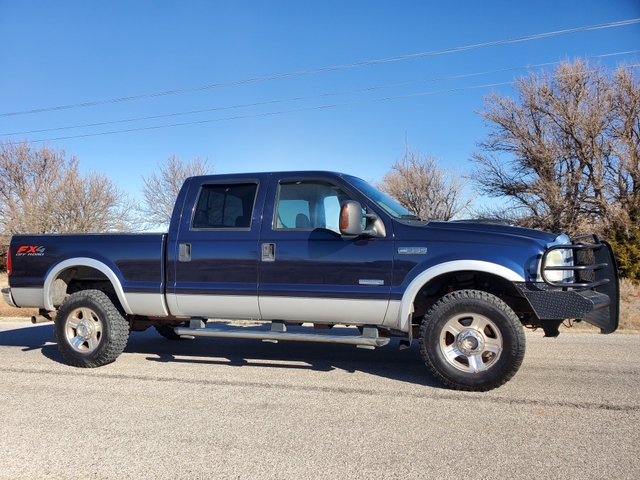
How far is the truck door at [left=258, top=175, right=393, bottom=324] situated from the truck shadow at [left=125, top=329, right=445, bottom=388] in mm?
732

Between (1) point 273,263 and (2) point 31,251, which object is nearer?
(1) point 273,263

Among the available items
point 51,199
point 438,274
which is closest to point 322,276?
point 438,274

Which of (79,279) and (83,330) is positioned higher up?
Answer: (79,279)

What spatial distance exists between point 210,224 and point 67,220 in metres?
30.3

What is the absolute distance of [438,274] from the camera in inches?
191

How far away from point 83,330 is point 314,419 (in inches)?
129

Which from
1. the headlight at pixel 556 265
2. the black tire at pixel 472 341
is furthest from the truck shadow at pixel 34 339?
the headlight at pixel 556 265

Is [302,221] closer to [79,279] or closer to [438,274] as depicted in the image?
[438,274]

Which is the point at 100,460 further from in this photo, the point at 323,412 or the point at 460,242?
the point at 460,242

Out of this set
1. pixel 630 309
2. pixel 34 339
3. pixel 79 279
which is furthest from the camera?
pixel 630 309

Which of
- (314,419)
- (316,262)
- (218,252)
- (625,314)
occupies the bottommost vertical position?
(314,419)

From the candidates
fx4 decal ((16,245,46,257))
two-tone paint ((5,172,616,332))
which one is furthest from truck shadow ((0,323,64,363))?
fx4 decal ((16,245,46,257))

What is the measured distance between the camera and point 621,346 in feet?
21.8

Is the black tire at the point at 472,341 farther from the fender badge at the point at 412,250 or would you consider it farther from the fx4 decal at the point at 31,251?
the fx4 decal at the point at 31,251
